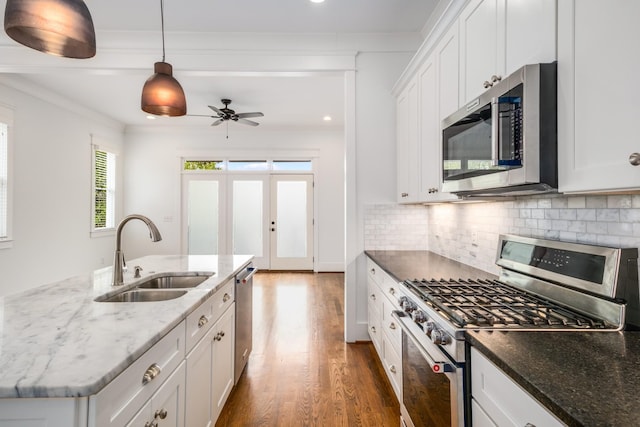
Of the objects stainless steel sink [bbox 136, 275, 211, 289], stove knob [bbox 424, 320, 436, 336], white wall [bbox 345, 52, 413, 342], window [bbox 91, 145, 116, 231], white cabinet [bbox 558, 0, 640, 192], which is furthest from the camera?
window [bbox 91, 145, 116, 231]

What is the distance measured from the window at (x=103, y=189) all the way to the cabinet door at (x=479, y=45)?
6126 millimetres

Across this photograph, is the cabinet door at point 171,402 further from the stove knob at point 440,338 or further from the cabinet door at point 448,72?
the cabinet door at point 448,72

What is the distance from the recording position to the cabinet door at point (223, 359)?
1788 millimetres

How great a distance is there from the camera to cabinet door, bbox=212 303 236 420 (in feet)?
5.87

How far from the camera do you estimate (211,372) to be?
171cm

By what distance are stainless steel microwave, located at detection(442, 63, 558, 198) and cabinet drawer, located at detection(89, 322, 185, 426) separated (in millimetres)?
1400

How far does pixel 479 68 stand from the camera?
5.38 ft

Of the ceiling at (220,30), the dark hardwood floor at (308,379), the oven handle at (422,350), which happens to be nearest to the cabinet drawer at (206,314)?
the dark hardwood floor at (308,379)

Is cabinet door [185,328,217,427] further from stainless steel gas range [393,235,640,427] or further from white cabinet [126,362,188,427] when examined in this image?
stainless steel gas range [393,235,640,427]

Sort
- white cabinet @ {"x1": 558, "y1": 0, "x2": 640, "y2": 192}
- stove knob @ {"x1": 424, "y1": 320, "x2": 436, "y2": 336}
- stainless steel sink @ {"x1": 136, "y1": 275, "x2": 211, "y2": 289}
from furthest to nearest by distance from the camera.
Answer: stainless steel sink @ {"x1": 136, "y1": 275, "x2": 211, "y2": 289} → stove knob @ {"x1": 424, "y1": 320, "x2": 436, "y2": 336} → white cabinet @ {"x1": 558, "y1": 0, "x2": 640, "y2": 192}

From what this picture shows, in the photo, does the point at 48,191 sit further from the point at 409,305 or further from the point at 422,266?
the point at 409,305

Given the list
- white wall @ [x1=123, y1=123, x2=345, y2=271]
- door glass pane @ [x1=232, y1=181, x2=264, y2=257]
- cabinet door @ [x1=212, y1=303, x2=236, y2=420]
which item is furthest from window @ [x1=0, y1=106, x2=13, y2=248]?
cabinet door @ [x1=212, y1=303, x2=236, y2=420]

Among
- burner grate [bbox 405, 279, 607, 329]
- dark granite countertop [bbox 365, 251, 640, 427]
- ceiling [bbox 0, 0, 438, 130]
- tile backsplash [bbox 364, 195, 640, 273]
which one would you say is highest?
ceiling [bbox 0, 0, 438, 130]

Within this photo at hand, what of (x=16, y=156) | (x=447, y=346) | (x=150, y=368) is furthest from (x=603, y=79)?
(x=16, y=156)
